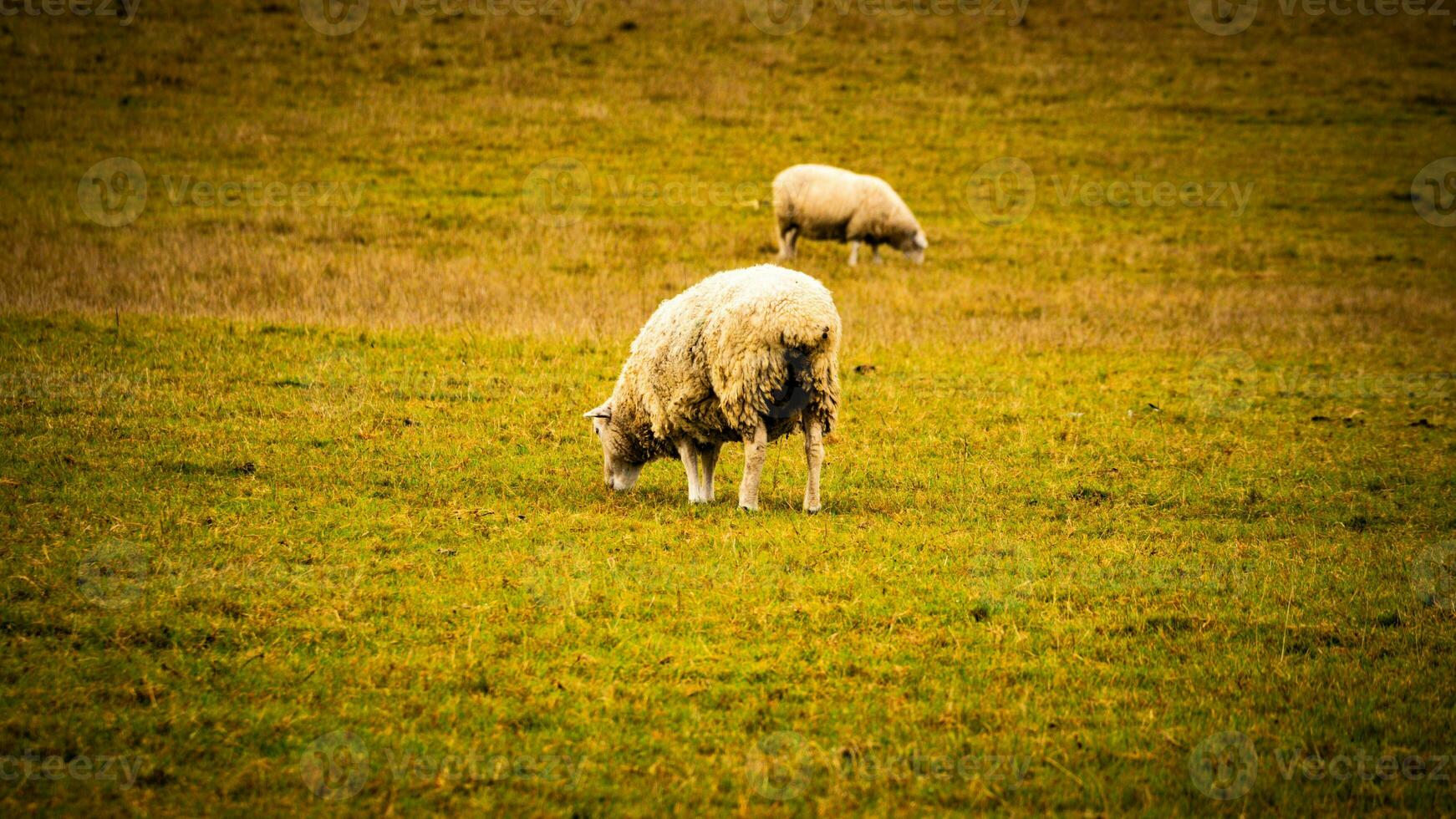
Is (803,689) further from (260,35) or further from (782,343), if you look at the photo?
(260,35)

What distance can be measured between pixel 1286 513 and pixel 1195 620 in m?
3.73

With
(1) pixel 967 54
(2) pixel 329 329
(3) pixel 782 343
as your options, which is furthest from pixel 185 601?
(1) pixel 967 54

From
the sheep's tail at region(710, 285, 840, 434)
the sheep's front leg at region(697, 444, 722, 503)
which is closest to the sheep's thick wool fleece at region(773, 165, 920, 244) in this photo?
the sheep's front leg at region(697, 444, 722, 503)

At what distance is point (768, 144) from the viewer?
32500 millimetres

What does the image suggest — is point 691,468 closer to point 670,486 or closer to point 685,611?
point 670,486

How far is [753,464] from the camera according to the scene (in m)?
9.24

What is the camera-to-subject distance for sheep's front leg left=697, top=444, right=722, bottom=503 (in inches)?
397

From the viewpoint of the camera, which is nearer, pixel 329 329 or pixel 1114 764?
pixel 1114 764

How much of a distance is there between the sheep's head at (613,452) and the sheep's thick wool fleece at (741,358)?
0.45 m

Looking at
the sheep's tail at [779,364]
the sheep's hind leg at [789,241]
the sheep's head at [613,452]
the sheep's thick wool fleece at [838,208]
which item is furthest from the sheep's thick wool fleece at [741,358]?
the sheep's thick wool fleece at [838,208]

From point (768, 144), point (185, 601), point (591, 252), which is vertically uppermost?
point (768, 144)

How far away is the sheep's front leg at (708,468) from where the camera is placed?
10.1m

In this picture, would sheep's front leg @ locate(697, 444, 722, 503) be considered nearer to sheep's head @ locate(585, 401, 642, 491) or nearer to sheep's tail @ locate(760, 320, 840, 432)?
sheep's head @ locate(585, 401, 642, 491)

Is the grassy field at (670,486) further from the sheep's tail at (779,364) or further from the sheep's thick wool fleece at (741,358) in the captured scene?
the sheep's tail at (779,364)
